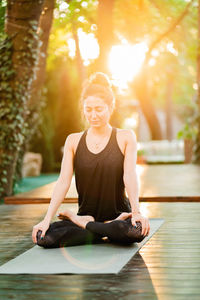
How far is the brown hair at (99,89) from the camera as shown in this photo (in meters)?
4.36

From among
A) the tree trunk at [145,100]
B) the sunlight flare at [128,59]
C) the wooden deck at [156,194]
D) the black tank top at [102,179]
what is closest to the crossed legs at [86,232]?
the black tank top at [102,179]

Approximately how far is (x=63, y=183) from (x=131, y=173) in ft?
1.67

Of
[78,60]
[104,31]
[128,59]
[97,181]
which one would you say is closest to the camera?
[97,181]

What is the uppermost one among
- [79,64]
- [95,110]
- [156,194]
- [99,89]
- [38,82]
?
[79,64]

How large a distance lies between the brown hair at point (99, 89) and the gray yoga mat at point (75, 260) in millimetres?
1065

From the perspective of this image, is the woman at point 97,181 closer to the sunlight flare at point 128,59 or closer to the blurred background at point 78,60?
the blurred background at point 78,60

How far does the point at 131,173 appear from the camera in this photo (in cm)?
436

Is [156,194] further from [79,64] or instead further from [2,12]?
[79,64]

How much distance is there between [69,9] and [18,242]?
9.78 metres

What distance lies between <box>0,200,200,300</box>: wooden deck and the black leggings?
155 mm

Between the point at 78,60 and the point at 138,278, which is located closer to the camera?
the point at 138,278

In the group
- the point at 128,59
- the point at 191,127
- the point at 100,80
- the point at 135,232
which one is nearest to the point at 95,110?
the point at 100,80

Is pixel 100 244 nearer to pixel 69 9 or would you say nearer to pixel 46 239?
pixel 46 239

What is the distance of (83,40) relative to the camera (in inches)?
738
